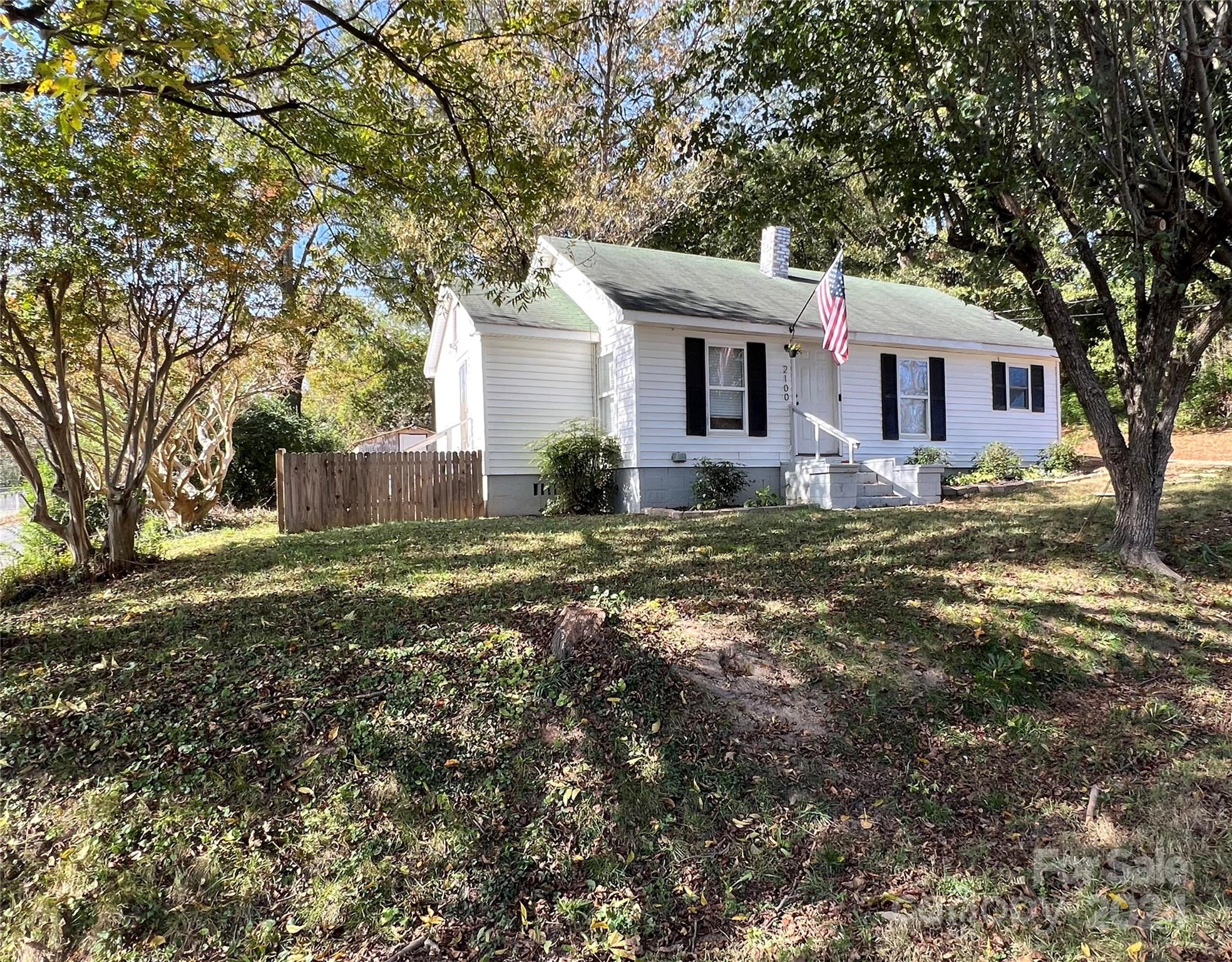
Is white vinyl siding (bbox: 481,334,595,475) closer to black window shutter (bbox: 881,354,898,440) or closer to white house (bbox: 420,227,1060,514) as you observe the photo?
white house (bbox: 420,227,1060,514)

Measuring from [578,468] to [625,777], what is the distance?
27.5ft

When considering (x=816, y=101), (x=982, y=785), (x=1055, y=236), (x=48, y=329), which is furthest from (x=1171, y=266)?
(x=48, y=329)

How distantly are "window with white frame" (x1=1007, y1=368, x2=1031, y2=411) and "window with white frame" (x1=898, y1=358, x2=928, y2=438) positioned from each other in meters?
2.40

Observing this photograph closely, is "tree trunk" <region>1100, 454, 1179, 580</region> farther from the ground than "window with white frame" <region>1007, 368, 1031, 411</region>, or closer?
closer

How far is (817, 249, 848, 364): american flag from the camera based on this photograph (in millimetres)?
10672

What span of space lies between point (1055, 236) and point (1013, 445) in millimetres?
8906

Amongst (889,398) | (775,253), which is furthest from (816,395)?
(775,253)

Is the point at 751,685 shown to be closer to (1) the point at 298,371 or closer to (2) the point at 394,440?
(1) the point at 298,371

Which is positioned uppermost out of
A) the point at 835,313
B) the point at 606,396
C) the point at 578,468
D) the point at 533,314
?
the point at 533,314

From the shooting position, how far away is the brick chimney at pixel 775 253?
15367 mm

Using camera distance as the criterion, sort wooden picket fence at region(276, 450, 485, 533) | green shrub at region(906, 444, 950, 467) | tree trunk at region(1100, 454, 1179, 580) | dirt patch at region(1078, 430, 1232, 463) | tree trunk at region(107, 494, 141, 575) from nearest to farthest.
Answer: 1. tree trunk at region(1100, 454, 1179, 580)
2. tree trunk at region(107, 494, 141, 575)
3. wooden picket fence at region(276, 450, 485, 533)
4. green shrub at region(906, 444, 950, 467)
5. dirt patch at region(1078, 430, 1232, 463)

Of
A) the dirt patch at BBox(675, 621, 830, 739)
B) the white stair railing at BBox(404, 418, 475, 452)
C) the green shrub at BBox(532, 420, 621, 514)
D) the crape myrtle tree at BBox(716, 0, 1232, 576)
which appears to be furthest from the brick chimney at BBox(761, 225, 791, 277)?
the dirt patch at BBox(675, 621, 830, 739)

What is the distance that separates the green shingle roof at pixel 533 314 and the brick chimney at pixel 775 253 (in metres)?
4.80

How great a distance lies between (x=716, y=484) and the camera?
11.3 meters
